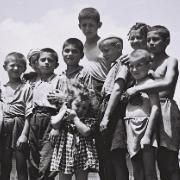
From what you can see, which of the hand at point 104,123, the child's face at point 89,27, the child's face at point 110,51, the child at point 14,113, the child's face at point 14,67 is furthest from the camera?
the child's face at point 89,27

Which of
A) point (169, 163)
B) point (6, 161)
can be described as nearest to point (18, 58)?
point (6, 161)

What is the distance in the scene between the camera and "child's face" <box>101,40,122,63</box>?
437 centimetres

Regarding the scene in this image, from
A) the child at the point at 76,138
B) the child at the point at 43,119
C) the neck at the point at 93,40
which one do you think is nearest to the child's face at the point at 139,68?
the child at the point at 76,138

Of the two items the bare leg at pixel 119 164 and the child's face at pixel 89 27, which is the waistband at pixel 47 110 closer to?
the bare leg at pixel 119 164

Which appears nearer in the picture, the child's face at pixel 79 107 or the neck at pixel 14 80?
the child's face at pixel 79 107

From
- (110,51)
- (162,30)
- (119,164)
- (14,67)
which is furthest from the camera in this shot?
(14,67)

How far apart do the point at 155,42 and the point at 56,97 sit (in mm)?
1345

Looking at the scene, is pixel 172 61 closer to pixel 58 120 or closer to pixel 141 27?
pixel 141 27

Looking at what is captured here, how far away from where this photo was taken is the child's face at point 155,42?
4156mm

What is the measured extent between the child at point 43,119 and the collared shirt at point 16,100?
0.67ft

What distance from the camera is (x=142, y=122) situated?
3756mm

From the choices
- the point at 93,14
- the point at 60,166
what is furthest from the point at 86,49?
the point at 60,166

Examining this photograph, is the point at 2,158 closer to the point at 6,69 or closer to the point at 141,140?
the point at 6,69

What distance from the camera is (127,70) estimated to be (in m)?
4.09
